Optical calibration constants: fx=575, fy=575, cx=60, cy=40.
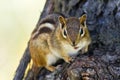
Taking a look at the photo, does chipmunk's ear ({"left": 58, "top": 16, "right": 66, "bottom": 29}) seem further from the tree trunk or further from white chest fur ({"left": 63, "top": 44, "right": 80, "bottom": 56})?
the tree trunk

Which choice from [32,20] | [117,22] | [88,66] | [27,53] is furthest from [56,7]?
[32,20]

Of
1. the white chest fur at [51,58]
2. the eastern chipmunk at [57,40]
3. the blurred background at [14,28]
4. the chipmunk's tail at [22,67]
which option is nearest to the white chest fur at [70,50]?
the eastern chipmunk at [57,40]

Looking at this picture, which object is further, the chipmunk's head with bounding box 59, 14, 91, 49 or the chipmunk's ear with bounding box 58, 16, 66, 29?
the chipmunk's ear with bounding box 58, 16, 66, 29

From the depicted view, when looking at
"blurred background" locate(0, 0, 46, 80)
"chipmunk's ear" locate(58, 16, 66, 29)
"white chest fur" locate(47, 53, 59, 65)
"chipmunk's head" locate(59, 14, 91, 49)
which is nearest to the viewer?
"chipmunk's head" locate(59, 14, 91, 49)

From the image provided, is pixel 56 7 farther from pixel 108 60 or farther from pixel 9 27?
pixel 9 27

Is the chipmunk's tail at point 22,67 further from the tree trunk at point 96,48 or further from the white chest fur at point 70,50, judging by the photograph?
the white chest fur at point 70,50

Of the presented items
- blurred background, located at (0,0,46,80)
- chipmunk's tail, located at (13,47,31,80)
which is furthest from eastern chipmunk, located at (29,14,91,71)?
blurred background, located at (0,0,46,80)

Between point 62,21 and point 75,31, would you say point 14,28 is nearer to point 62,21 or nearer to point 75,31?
point 62,21
